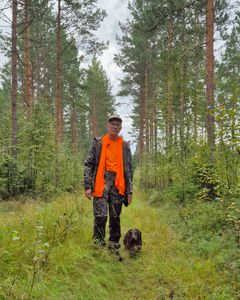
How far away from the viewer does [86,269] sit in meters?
3.97

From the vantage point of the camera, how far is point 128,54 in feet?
71.3

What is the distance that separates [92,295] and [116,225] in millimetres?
1681

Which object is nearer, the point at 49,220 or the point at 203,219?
the point at 49,220

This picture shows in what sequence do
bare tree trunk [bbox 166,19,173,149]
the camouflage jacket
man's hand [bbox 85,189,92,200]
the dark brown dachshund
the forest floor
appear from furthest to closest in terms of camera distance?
bare tree trunk [bbox 166,19,173,149] → the dark brown dachshund → the camouflage jacket → man's hand [bbox 85,189,92,200] → the forest floor

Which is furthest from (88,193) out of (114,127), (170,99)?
(170,99)

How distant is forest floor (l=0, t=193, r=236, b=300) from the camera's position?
319cm

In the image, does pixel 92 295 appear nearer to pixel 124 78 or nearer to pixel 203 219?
pixel 203 219

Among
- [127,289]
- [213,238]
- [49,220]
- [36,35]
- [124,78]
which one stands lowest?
[127,289]

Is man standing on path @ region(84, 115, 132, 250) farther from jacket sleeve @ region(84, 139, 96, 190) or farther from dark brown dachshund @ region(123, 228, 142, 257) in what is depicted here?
dark brown dachshund @ region(123, 228, 142, 257)

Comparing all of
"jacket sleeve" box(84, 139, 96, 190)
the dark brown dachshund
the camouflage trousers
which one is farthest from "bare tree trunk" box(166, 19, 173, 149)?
"jacket sleeve" box(84, 139, 96, 190)

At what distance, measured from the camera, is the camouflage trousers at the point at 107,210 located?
189 inches

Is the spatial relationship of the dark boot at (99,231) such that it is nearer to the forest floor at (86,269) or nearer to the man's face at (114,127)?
the forest floor at (86,269)

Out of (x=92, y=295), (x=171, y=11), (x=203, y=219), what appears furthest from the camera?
(x=171, y=11)

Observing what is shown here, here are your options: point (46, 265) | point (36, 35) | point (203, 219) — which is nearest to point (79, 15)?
point (36, 35)
